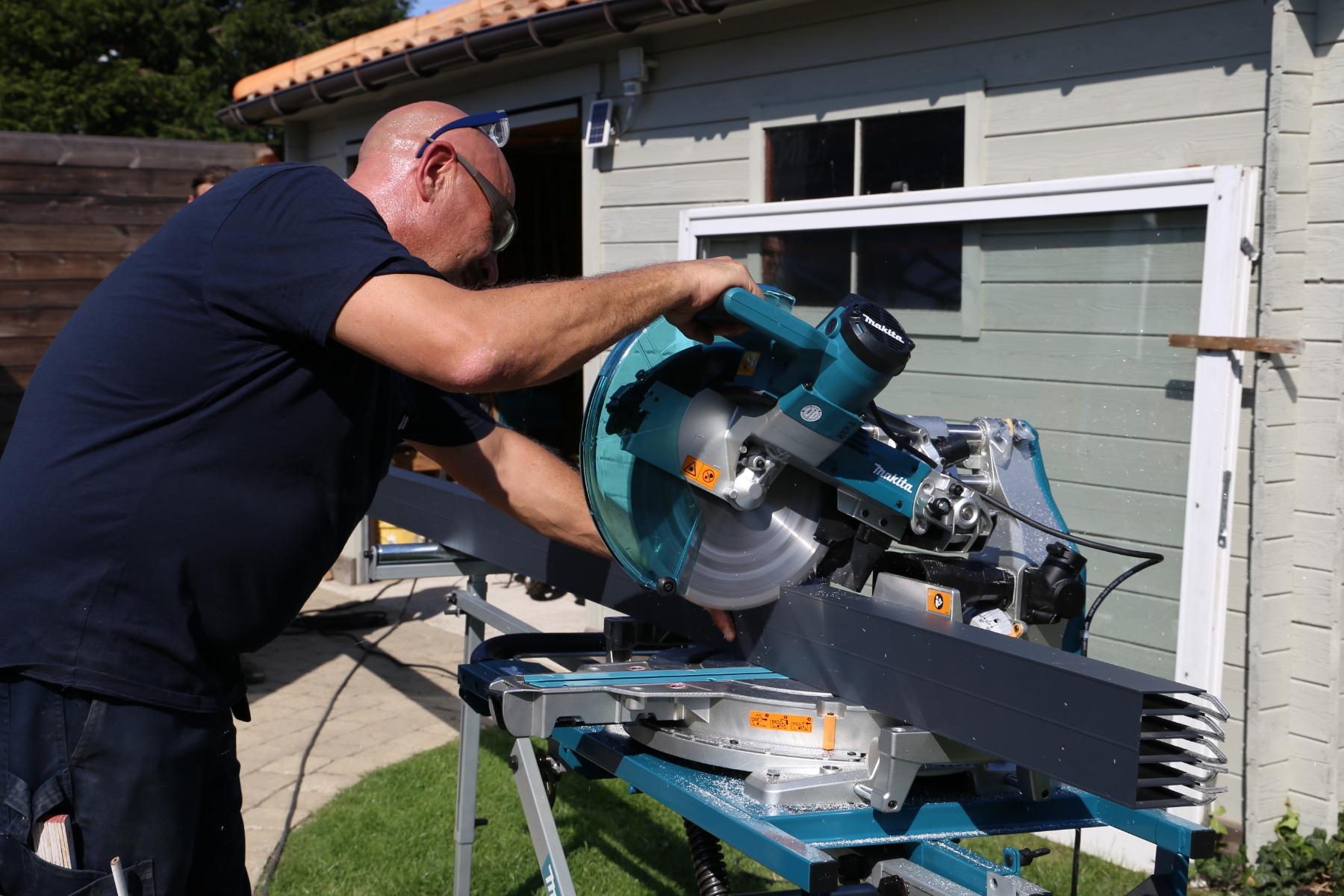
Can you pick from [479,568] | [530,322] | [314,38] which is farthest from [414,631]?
[314,38]

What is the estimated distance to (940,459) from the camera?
1.98 m

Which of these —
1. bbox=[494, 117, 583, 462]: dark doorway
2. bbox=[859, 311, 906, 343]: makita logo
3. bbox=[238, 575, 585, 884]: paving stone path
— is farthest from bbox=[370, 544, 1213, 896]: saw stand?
bbox=[494, 117, 583, 462]: dark doorway

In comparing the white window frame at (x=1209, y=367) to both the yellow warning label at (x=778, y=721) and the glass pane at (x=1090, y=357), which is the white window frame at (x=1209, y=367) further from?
the yellow warning label at (x=778, y=721)

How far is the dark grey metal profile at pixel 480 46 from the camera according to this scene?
4.86m

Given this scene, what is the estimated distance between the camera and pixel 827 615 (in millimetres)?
1828

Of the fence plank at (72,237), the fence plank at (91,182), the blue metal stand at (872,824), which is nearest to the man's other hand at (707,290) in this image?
the blue metal stand at (872,824)

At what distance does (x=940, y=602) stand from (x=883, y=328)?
41 cm

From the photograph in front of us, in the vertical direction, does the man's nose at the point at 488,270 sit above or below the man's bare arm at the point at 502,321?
above

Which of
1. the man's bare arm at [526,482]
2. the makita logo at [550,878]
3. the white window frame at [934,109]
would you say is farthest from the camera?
the white window frame at [934,109]

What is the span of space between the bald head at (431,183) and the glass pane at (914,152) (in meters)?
2.61

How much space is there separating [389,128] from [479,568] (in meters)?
1.52

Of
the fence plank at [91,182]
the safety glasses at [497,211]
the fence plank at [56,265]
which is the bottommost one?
the safety glasses at [497,211]

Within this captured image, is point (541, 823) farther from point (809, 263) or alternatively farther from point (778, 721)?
point (809, 263)

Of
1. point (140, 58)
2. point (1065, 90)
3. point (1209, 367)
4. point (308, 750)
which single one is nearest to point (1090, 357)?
point (1209, 367)
